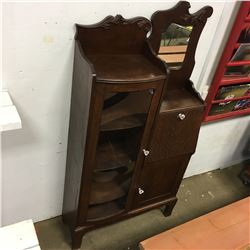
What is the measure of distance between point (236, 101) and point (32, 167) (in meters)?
1.25

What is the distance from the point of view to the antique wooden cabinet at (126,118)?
4.13 feet

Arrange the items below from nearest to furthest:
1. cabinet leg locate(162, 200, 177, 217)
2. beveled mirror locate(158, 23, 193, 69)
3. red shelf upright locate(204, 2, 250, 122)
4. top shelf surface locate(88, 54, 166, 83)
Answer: top shelf surface locate(88, 54, 166, 83) → beveled mirror locate(158, 23, 193, 69) → red shelf upright locate(204, 2, 250, 122) → cabinet leg locate(162, 200, 177, 217)

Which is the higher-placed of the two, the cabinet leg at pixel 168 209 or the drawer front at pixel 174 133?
the drawer front at pixel 174 133

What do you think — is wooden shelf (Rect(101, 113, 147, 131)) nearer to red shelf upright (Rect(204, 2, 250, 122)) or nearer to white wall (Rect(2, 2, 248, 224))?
white wall (Rect(2, 2, 248, 224))

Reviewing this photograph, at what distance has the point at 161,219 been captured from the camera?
6.70 ft

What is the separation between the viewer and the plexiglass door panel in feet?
4.43

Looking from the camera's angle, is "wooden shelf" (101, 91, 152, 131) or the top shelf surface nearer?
the top shelf surface

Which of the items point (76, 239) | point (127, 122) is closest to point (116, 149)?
point (127, 122)

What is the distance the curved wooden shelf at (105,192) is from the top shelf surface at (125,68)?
2.20 feet

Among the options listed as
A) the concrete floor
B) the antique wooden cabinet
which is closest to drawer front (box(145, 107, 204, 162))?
the antique wooden cabinet

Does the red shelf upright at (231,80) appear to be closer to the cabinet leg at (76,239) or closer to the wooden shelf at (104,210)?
the wooden shelf at (104,210)

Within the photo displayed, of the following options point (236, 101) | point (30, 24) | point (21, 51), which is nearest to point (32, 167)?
point (21, 51)

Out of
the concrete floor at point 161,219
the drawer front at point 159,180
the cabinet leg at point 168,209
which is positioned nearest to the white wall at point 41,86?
the concrete floor at point 161,219

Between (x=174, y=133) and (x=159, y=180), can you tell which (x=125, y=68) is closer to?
(x=174, y=133)
